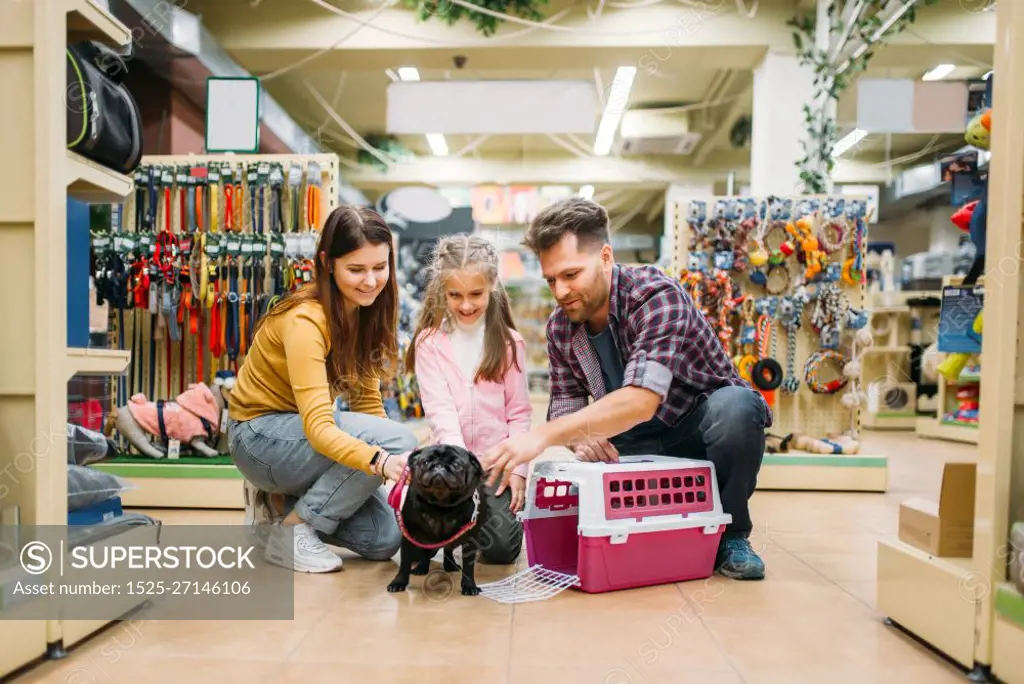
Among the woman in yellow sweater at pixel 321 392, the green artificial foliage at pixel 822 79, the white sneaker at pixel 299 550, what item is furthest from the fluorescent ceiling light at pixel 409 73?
the white sneaker at pixel 299 550

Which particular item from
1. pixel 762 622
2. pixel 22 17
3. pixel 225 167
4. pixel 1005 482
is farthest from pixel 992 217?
pixel 225 167

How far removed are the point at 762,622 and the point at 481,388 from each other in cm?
106

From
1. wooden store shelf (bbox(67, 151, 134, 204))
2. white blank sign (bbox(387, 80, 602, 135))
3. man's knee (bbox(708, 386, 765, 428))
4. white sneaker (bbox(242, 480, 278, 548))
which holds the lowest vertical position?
white sneaker (bbox(242, 480, 278, 548))

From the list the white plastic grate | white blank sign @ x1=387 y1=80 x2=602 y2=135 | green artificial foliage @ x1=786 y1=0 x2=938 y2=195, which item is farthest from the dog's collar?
green artificial foliage @ x1=786 y1=0 x2=938 y2=195

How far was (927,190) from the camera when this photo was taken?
9.85 metres

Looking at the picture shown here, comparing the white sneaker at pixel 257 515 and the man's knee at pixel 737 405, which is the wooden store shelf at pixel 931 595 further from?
the white sneaker at pixel 257 515

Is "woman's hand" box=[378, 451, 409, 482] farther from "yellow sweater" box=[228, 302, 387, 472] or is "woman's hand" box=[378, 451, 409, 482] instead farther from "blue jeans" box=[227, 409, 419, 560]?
"blue jeans" box=[227, 409, 419, 560]

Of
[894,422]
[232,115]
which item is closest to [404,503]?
[232,115]

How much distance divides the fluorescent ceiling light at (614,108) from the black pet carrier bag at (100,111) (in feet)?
16.2

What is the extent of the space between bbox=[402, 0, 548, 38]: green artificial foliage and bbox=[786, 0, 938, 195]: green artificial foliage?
1.93 meters

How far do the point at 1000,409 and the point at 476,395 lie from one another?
1423 millimetres

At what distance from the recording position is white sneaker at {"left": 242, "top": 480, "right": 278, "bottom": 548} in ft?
7.77

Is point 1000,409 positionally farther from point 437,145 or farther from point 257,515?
point 437,145

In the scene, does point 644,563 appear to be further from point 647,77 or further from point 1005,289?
point 647,77
